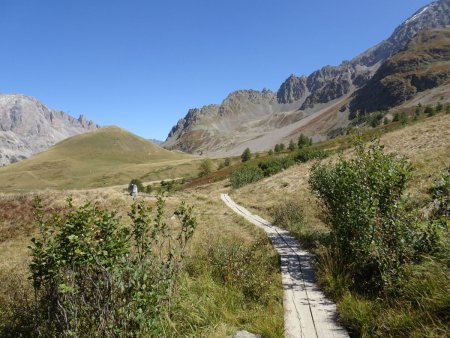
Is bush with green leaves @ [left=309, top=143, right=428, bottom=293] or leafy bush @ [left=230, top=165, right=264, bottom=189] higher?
leafy bush @ [left=230, top=165, right=264, bottom=189]

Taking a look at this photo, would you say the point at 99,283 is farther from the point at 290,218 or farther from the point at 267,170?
the point at 267,170

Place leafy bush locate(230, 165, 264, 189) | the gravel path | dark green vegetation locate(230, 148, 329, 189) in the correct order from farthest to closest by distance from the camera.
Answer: dark green vegetation locate(230, 148, 329, 189), leafy bush locate(230, 165, 264, 189), the gravel path

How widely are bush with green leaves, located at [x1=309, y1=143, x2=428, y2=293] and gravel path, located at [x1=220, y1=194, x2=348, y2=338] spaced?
107 cm

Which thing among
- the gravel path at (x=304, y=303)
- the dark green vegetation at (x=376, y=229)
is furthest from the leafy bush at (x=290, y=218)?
the dark green vegetation at (x=376, y=229)

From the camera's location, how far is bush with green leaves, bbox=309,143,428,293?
24.4 ft

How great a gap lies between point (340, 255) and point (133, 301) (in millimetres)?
5755

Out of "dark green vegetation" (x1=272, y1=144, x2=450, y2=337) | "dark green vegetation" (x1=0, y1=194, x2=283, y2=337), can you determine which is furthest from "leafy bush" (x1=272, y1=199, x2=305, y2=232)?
"dark green vegetation" (x1=0, y1=194, x2=283, y2=337)

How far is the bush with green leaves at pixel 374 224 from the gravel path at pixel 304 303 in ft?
3.52

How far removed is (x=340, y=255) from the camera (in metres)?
9.38

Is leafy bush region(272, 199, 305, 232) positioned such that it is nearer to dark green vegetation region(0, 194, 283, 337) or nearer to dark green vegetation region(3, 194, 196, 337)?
dark green vegetation region(0, 194, 283, 337)

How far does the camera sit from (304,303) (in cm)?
778

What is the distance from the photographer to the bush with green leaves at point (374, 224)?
7.45 meters

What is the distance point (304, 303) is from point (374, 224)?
2.34m

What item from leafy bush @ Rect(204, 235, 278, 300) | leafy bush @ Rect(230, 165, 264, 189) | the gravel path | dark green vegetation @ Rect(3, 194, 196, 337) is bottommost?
the gravel path
